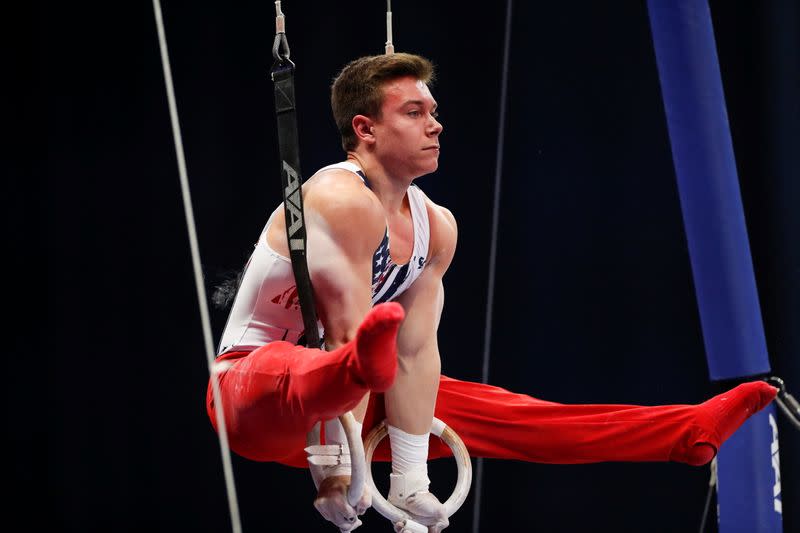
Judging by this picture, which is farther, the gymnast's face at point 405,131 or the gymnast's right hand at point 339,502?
the gymnast's face at point 405,131

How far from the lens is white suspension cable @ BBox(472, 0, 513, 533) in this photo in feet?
11.3

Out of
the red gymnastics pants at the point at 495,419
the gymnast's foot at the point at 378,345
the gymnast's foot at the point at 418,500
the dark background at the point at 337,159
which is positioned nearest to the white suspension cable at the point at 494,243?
the dark background at the point at 337,159

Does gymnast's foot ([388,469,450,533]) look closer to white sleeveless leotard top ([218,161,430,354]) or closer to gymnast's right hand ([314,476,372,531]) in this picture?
gymnast's right hand ([314,476,372,531])

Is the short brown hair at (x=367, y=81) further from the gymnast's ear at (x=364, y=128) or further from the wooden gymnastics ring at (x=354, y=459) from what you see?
the wooden gymnastics ring at (x=354, y=459)

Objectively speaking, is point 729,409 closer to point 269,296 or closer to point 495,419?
point 495,419

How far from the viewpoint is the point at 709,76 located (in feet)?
8.27

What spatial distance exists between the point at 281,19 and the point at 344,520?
0.92 metres

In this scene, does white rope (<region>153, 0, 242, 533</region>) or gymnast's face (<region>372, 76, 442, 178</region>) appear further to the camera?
gymnast's face (<region>372, 76, 442, 178</region>)

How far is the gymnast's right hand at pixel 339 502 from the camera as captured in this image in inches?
73.6

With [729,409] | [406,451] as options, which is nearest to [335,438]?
[406,451]

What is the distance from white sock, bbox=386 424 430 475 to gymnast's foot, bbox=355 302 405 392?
62 cm

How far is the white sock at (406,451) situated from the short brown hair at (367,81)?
607 mm

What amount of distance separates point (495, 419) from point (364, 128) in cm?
70

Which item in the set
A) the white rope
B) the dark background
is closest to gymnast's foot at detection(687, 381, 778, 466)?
the white rope
